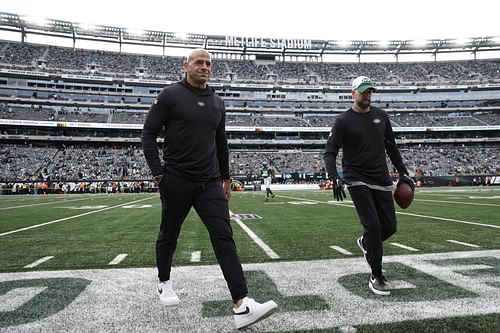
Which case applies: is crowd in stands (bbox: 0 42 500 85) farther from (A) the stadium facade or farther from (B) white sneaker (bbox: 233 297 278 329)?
(B) white sneaker (bbox: 233 297 278 329)

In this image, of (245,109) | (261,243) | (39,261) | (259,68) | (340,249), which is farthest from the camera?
(259,68)

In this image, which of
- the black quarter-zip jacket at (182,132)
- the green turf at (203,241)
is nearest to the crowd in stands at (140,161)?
the green turf at (203,241)

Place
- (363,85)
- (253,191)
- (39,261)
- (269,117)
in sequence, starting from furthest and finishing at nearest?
(269,117) → (253,191) → (39,261) → (363,85)

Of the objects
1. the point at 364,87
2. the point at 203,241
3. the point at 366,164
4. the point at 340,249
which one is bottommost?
the point at 203,241

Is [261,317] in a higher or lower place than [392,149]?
lower

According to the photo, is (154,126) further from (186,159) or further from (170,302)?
(170,302)

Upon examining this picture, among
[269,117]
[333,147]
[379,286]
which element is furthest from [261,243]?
[269,117]

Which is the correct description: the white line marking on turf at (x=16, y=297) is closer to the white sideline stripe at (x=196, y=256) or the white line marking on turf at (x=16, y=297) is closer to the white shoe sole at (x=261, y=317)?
the white sideline stripe at (x=196, y=256)

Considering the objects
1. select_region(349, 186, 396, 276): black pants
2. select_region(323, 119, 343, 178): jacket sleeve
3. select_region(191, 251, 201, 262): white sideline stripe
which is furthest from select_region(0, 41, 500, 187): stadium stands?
select_region(349, 186, 396, 276): black pants

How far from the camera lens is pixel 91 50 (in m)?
62.3

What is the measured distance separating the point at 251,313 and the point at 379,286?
131 cm

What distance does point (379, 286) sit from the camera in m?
3.04

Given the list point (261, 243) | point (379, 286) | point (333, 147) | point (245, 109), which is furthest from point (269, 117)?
point (379, 286)

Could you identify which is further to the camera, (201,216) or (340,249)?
(340,249)
